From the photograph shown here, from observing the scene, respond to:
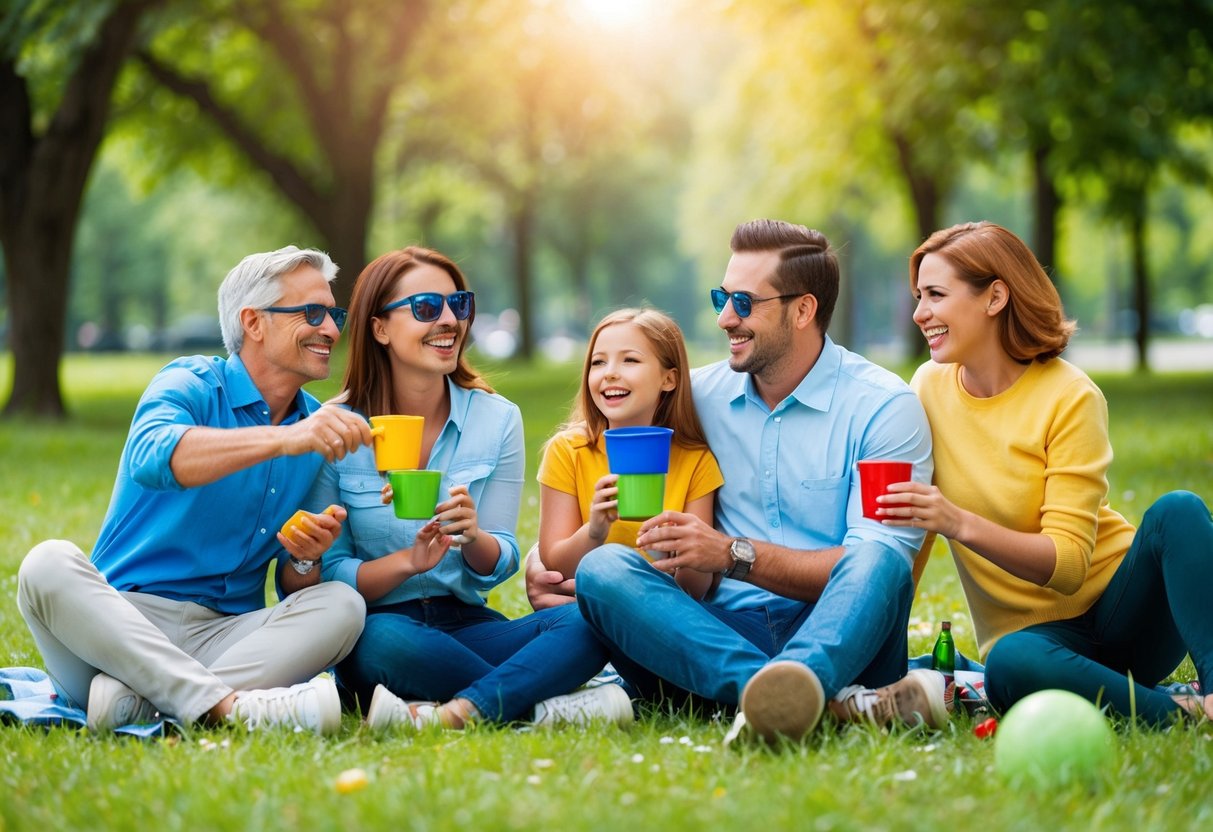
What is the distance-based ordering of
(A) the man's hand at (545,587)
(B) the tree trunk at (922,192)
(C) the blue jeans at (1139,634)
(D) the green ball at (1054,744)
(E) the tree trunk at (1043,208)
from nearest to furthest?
(D) the green ball at (1054,744) < (C) the blue jeans at (1139,634) < (A) the man's hand at (545,587) < (E) the tree trunk at (1043,208) < (B) the tree trunk at (922,192)

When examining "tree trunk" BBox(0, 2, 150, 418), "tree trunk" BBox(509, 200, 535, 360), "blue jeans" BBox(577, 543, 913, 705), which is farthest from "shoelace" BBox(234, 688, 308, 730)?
"tree trunk" BBox(509, 200, 535, 360)

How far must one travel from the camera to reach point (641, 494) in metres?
4.33

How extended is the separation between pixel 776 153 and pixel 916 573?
22846 mm

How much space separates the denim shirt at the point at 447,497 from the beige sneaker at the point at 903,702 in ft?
4.16

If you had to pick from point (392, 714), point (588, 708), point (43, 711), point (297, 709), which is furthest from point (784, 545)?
point (43, 711)

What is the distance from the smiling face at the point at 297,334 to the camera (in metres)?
4.77

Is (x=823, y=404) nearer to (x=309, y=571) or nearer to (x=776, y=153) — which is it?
(x=309, y=571)

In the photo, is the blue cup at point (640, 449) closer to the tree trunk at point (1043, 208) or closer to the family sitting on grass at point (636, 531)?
the family sitting on grass at point (636, 531)

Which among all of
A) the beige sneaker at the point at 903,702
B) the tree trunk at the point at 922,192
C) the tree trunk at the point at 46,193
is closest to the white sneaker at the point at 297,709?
the beige sneaker at the point at 903,702

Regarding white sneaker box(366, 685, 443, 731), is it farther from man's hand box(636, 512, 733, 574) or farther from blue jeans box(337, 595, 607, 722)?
man's hand box(636, 512, 733, 574)

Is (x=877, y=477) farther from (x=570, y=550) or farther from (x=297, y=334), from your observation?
(x=297, y=334)

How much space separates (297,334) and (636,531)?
139cm

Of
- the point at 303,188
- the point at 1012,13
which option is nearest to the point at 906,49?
the point at 1012,13

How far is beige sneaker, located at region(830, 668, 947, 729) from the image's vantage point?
4184mm
